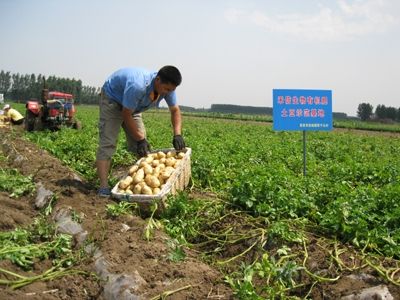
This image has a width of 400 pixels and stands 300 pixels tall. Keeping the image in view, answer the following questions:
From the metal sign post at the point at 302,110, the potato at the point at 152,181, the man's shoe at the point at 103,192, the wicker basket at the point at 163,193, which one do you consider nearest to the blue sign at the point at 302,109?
the metal sign post at the point at 302,110

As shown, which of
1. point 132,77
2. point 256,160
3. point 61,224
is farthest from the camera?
point 256,160

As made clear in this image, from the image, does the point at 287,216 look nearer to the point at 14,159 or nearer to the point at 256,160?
the point at 256,160

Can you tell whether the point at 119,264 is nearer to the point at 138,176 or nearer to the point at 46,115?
the point at 138,176

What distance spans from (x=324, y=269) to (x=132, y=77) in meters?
3.44

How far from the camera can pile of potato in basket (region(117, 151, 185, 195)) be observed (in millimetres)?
5480

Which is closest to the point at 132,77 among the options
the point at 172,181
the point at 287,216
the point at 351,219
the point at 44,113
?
the point at 172,181

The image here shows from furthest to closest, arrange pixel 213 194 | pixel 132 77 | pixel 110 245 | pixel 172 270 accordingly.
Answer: pixel 213 194 → pixel 132 77 → pixel 110 245 → pixel 172 270

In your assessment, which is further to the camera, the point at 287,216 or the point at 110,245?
the point at 287,216

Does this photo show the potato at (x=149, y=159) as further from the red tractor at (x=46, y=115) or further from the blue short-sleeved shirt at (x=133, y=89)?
the red tractor at (x=46, y=115)

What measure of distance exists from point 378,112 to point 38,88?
73005 mm

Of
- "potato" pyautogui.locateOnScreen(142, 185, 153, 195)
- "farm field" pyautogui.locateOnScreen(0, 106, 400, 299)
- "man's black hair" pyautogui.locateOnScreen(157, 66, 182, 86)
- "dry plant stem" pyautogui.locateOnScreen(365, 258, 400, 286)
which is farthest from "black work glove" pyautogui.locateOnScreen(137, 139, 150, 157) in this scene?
"dry plant stem" pyautogui.locateOnScreen(365, 258, 400, 286)

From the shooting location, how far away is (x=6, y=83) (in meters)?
125

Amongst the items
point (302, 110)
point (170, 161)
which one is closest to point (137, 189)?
point (170, 161)

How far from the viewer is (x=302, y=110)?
24.9ft
